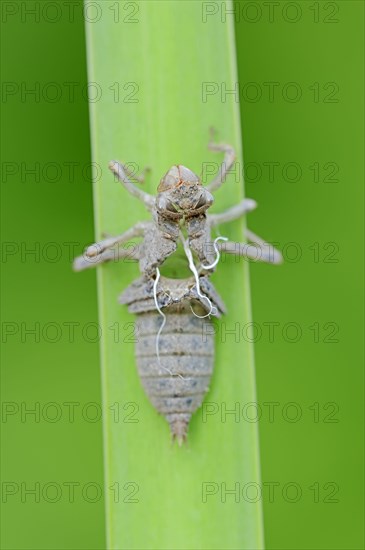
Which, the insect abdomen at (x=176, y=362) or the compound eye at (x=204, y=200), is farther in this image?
the insect abdomen at (x=176, y=362)

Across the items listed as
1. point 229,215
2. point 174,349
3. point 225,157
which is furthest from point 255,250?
point 174,349

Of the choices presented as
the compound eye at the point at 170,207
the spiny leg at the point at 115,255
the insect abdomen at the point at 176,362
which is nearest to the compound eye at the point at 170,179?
the compound eye at the point at 170,207

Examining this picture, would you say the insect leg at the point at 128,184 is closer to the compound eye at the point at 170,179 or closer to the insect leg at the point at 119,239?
the insect leg at the point at 119,239

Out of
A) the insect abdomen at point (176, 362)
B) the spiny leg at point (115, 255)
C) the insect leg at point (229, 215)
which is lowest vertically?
the insect abdomen at point (176, 362)

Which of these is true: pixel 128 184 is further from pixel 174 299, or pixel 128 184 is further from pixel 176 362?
pixel 176 362

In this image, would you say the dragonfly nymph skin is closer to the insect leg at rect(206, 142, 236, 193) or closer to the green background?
the insect leg at rect(206, 142, 236, 193)

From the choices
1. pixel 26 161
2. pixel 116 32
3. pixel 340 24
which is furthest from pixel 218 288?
pixel 340 24

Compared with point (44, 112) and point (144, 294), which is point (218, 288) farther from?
point (44, 112)
